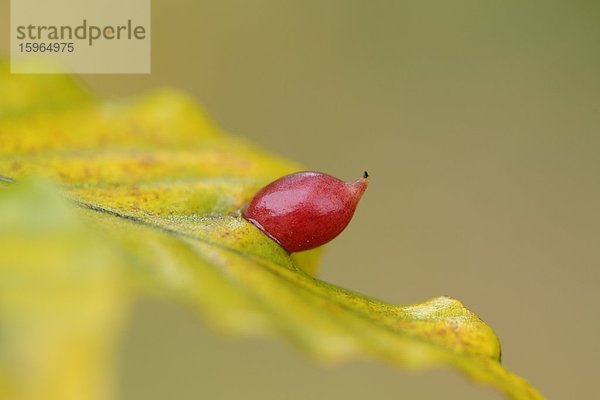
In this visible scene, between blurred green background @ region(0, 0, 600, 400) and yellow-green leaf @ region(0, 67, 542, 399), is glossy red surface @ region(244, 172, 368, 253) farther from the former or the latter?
blurred green background @ region(0, 0, 600, 400)

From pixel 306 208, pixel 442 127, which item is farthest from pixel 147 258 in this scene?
pixel 442 127

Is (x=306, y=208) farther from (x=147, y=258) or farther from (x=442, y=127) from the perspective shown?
(x=442, y=127)

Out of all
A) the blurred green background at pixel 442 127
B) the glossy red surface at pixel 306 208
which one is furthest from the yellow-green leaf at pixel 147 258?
the blurred green background at pixel 442 127

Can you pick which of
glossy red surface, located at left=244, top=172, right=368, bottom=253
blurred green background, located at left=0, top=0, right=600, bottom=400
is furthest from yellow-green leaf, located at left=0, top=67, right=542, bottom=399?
blurred green background, located at left=0, top=0, right=600, bottom=400

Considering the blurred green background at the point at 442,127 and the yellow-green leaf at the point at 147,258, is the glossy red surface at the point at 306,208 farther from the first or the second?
the blurred green background at the point at 442,127

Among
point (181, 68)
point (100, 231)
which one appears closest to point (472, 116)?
point (181, 68)
